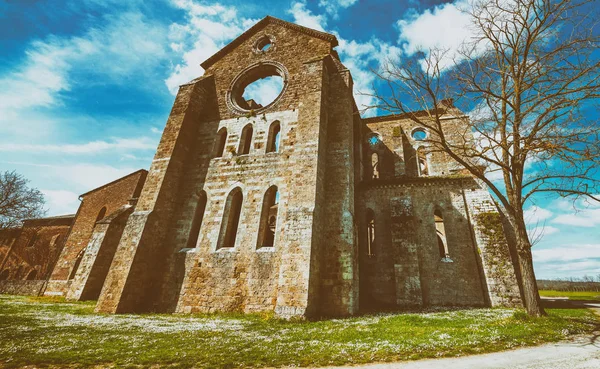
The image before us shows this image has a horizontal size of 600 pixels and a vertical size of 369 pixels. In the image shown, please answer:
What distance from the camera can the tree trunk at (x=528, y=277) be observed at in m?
6.88

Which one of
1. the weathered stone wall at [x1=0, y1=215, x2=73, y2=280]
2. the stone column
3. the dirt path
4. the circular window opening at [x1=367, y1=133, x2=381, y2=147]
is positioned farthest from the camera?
the weathered stone wall at [x1=0, y1=215, x2=73, y2=280]

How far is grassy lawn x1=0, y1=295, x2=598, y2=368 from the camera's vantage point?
3922 mm

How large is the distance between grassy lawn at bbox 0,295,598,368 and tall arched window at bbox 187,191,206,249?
380 centimetres

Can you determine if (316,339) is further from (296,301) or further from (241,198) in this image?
(241,198)

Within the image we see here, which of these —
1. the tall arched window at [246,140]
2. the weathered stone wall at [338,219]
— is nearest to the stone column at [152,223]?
the tall arched window at [246,140]

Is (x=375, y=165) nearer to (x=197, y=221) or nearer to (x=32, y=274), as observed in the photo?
(x=197, y=221)

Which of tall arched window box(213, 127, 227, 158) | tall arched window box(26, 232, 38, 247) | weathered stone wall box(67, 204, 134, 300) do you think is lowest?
weathered stone wall box(67, 204, 134, 300)

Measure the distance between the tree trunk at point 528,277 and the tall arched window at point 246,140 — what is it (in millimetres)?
10455

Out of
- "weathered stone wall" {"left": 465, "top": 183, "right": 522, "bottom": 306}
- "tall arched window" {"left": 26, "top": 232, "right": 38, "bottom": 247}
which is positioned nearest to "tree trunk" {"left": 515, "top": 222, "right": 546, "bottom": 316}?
"weathered stone wall" {"left": 465, "top": 183, "right": 522, "bottom": 306}

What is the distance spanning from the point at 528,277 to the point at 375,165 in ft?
37.5

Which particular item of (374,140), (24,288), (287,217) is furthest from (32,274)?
(374,140)

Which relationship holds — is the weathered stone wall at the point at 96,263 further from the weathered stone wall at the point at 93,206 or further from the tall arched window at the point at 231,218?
the tall arched window at the point at 231,218

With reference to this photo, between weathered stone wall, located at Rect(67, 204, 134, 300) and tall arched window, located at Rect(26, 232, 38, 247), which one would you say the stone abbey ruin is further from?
tall arched window, located at Rect(26, 232, 38, 247)

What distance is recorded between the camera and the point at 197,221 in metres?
11.0
